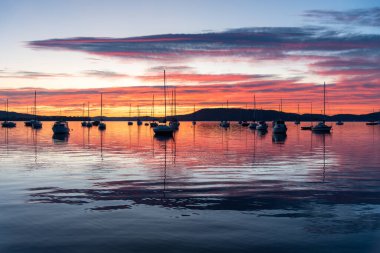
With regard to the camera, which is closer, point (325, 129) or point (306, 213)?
point (306, 213)

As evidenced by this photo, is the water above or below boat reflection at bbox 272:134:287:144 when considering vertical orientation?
below

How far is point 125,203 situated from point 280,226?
735 cm

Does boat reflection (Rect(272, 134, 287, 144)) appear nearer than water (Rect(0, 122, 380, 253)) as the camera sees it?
No

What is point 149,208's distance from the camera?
60.1 ft

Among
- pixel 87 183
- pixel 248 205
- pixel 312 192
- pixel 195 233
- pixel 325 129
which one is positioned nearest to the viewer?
pixel 195 233

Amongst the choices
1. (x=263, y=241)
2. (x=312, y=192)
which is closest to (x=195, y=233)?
(x=263, y=241)

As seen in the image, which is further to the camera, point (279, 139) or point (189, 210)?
point (279, 139)

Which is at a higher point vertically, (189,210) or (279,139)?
(279,139)

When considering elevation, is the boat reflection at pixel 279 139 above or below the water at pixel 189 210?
above

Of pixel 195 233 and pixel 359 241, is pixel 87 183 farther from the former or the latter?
pixel 359 241

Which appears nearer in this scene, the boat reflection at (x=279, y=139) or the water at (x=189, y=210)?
the water at (x=189, y=210)

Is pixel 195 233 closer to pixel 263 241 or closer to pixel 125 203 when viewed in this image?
pixel 263 241

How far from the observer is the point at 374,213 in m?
17.3

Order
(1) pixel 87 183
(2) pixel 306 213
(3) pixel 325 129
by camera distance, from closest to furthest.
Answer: (2) pixel 306 213
(1) pixel 87 183
(3) pixel 325 129
